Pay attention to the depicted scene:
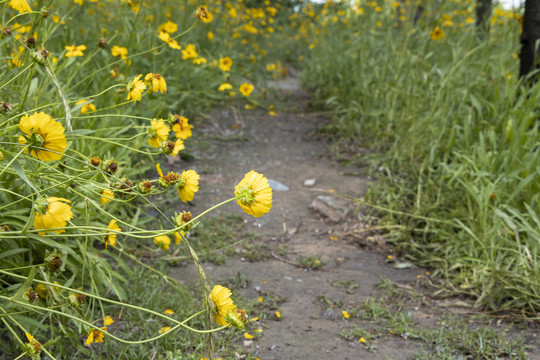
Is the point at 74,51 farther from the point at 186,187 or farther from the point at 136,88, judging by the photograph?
the point at 186,187

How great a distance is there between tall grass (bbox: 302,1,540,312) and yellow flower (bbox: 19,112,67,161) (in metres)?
1.77

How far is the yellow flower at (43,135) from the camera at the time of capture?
1.04 meters

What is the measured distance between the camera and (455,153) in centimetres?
265

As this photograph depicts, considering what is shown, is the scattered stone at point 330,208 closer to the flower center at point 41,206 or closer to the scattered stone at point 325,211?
the scattered stone at point 325,211

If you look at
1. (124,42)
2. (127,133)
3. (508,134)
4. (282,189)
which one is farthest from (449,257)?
(124,42)

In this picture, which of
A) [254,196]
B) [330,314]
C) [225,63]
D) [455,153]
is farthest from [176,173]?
[225,63]

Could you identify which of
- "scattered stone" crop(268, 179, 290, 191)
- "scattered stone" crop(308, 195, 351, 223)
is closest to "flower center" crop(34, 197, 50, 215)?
"scattered stone" crop(308, 195, 351, 223)

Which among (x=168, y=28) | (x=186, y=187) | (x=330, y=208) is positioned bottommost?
(x=330, y=208)

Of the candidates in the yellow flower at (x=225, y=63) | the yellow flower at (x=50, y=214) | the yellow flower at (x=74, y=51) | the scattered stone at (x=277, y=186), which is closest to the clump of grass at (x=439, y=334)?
the yellow flower at (x=50, y=214)

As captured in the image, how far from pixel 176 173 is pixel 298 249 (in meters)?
1.48

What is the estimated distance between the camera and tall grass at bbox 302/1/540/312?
219cm

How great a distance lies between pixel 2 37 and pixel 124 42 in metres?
1.24

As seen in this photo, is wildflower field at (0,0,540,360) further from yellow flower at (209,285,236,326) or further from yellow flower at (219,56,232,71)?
yellow flower at (219,56,232,71)

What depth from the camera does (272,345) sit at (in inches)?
67.6
